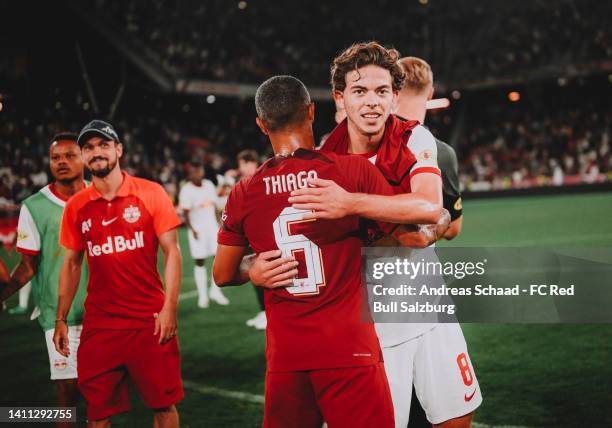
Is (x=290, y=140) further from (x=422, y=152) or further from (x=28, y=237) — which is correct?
(x=28, y=237)

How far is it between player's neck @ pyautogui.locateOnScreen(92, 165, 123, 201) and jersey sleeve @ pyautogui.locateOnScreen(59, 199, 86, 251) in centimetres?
20

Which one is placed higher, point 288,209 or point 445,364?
point 288,209

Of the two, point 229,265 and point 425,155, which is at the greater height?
point 425,155

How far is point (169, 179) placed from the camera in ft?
81.9

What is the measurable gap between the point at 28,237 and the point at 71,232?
2.26ft

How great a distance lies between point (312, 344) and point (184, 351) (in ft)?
16.6

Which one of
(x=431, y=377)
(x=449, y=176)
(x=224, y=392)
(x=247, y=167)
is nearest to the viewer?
(x=431, y=377)

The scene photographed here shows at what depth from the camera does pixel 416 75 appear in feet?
11.0

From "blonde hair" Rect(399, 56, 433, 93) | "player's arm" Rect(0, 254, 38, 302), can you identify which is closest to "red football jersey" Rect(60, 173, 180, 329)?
"player's arm" Rect(0, 254, 38, 302)

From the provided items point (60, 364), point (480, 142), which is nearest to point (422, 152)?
point (60, 364)

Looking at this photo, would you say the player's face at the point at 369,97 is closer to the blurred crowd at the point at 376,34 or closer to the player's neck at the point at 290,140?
the player's neck at the point at 290,140

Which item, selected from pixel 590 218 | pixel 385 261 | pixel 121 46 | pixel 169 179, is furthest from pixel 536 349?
pixel 121 46

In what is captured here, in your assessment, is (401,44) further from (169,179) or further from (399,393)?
(399,393)

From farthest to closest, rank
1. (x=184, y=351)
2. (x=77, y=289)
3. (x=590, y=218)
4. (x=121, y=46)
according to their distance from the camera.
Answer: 1. (x=121, y=46)
2. (x=590, y=218)
3. (x=184, y=351)
4. (x=77, y=289)
